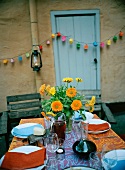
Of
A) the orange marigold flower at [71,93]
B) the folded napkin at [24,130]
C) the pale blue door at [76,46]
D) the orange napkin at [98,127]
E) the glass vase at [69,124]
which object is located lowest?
the folded napkin at [24,130]

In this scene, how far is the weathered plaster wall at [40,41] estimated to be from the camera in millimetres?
3379

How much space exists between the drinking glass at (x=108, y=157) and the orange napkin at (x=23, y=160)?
352mm

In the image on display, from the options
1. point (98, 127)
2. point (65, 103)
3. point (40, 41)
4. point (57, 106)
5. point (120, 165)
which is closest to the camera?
point (120, 165)

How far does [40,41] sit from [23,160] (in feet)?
8.92

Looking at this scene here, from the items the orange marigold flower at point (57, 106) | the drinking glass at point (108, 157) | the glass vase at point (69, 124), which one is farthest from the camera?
the glass vase at point (69, 124)

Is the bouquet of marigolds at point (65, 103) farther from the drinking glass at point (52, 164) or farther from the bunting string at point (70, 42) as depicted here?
the bunting string at point (70, 42)

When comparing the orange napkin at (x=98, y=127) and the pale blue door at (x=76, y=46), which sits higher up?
the pale blue door at (x=76, y=46)

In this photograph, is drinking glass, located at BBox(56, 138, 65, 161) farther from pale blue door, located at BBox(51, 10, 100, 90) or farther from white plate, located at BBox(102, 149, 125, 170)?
pale blue door, located at BBox(51, 10, 100, 90)

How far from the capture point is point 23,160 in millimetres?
1066

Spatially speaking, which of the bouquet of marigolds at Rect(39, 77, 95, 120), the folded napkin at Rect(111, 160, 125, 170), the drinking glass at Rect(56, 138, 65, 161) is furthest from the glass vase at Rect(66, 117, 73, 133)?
the folded napkin at Rect(111, 160, 125, 170)

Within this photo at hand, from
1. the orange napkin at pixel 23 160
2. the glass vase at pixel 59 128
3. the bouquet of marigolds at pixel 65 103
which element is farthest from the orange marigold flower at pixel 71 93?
the orange napkin at pixel 23 160

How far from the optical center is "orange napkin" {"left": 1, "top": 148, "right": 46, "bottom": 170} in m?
1.03

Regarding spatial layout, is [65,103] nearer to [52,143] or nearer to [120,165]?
[52,143]

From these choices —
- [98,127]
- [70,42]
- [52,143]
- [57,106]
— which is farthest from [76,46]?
[52,143]
